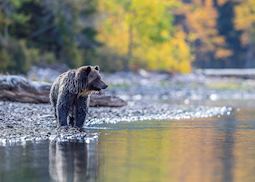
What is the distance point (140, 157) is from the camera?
50.4 ft

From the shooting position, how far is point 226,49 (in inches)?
3413

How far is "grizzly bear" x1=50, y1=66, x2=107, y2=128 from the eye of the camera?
18.9 m

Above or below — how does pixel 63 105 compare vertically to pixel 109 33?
below

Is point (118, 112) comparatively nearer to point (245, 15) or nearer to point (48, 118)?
point (48, 118)

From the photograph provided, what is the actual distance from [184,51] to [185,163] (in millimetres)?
53132

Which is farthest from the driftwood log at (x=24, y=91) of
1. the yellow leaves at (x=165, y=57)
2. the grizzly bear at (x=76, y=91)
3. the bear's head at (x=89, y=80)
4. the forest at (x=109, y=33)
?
the yellow leaves at (x=165, y=57)

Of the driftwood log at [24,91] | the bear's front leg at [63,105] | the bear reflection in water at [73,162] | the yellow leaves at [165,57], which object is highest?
the yellow leaves at [165,57]

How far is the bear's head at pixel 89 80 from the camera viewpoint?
62.0 ft

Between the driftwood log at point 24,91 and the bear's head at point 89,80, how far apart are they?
7528mm

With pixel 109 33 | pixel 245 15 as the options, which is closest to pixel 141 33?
pixel 109 33

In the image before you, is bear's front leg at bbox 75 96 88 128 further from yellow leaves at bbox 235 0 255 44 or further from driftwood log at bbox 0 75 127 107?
yellow leaves at bbox 235 0 255 44

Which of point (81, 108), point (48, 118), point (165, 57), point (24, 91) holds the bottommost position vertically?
point (48, 118)

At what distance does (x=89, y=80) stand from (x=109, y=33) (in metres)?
44.3

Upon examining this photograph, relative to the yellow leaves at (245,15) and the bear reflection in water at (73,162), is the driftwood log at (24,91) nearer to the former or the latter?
the bear reflection in water at (73,162)
